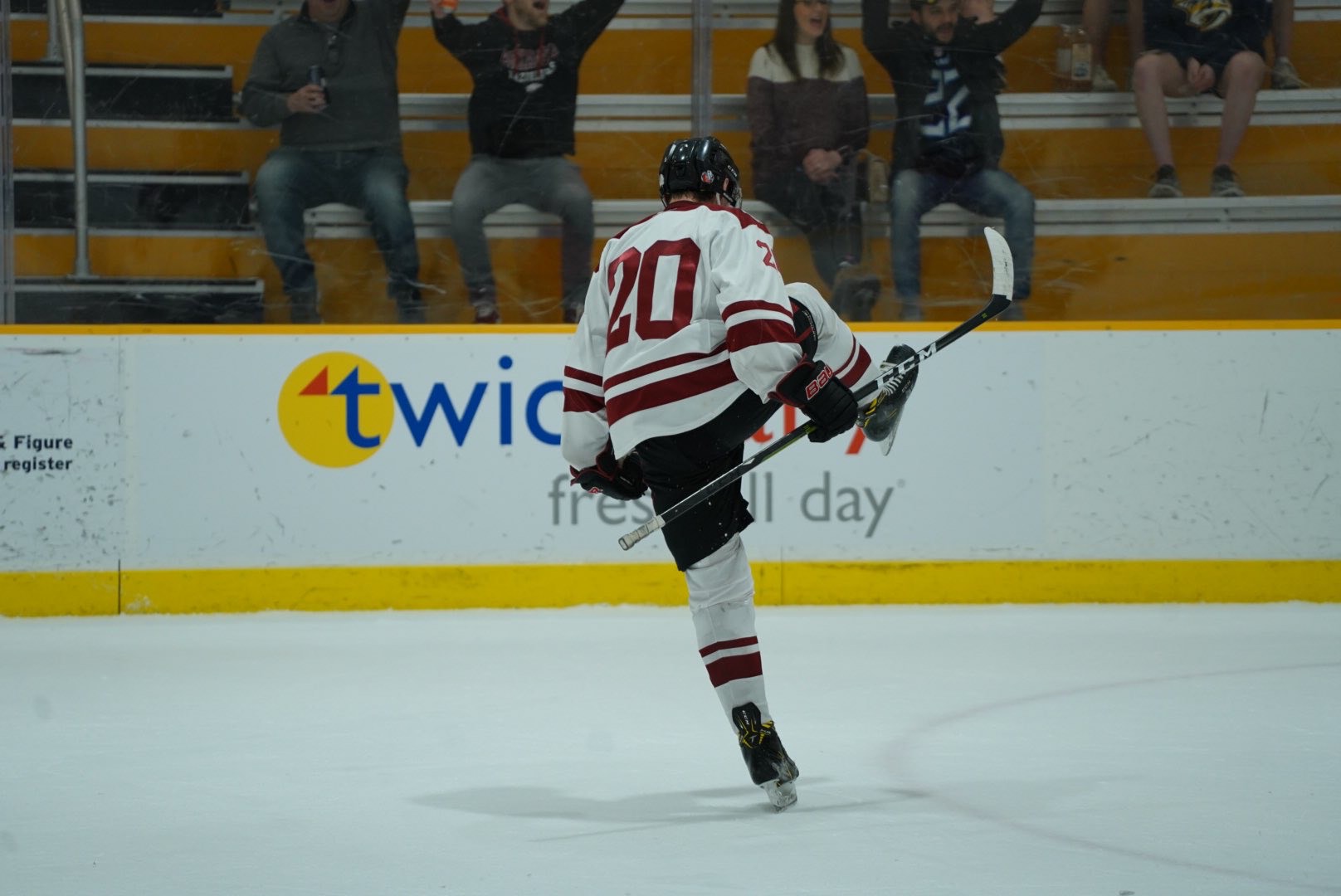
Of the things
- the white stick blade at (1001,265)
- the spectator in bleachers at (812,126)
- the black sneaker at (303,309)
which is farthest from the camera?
the spectator in bleachers at (812,126)

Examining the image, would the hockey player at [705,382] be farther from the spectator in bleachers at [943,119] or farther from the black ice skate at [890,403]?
the spectator in bleachers at [943,119]

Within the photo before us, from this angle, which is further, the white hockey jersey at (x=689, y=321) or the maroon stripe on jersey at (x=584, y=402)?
the maroon stripe on jersey at (x=584, y=402)

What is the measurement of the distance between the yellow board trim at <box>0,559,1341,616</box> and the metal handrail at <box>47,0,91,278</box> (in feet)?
3.52

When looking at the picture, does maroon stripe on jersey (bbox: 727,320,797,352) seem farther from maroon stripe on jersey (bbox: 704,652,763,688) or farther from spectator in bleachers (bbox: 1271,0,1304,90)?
spectator in bleachers (bbox: 1271,0,1304,90)

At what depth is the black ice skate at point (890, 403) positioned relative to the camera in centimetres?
267

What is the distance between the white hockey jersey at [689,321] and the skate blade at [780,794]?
1.97 ft

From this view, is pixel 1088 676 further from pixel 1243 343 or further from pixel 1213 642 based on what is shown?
pixel 1243 343

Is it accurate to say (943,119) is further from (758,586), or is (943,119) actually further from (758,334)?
(758,334)

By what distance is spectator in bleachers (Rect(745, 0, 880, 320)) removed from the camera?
4.92 meters

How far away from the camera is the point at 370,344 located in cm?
461

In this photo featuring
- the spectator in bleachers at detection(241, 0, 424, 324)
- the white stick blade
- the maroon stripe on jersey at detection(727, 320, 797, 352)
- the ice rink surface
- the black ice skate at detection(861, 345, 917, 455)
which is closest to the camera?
the ice rink surface

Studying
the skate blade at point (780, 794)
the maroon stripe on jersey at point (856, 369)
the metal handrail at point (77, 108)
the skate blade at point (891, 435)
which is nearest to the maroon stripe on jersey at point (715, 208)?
the maroon stripe on jersey at point (856, 369)

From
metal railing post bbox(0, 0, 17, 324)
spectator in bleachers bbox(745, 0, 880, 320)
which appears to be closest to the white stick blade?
spectator in bleachers bbox(745, 0, 880, 320)

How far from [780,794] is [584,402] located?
29.2 inches
